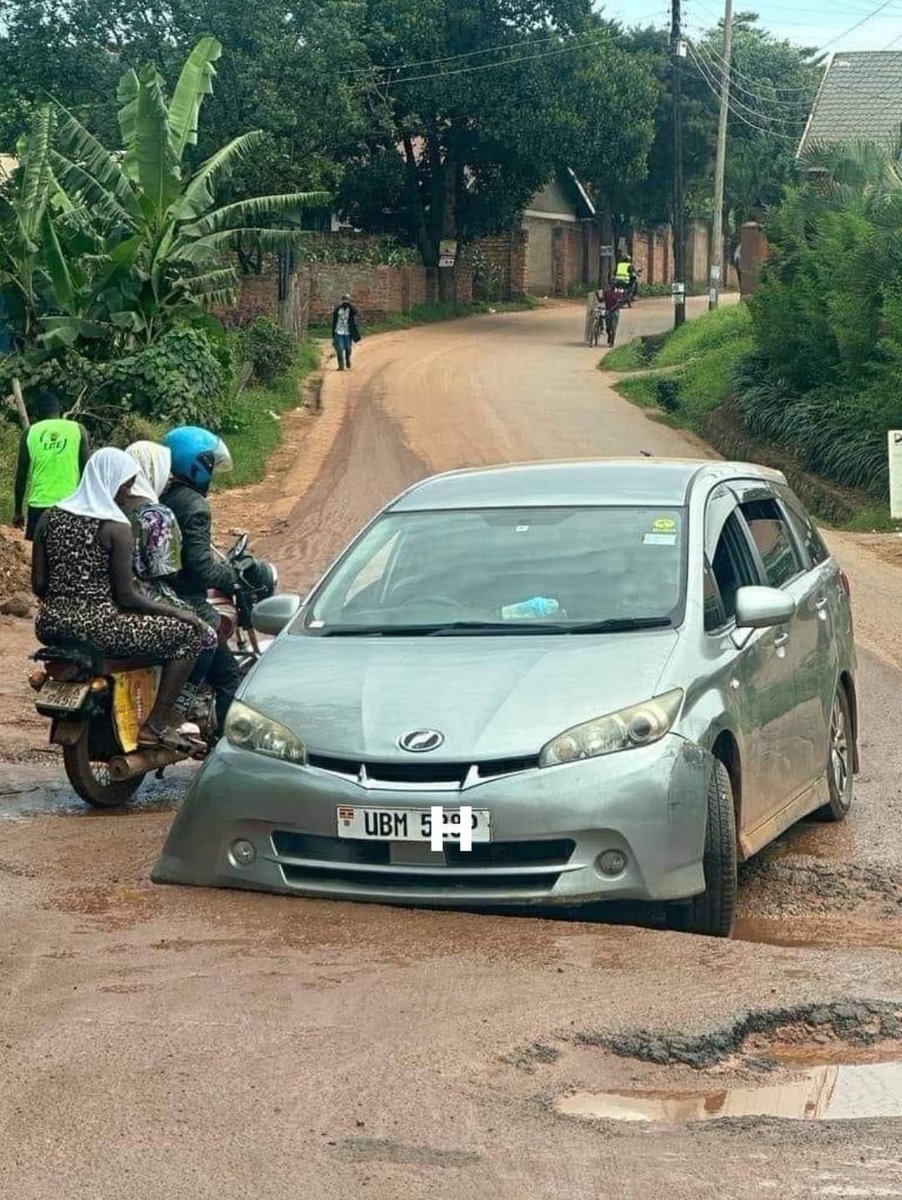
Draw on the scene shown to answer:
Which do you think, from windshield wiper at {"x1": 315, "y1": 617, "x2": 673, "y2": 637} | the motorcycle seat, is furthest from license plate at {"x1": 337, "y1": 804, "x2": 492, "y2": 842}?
the motorcycle seat

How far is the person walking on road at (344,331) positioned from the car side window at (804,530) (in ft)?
106

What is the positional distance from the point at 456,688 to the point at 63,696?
95.6 inches

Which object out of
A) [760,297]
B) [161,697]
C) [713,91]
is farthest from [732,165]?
[161,697]

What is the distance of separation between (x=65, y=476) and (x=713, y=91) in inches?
2322

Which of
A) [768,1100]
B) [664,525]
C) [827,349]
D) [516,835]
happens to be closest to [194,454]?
[664,525]

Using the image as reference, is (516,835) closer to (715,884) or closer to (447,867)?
(447,867)

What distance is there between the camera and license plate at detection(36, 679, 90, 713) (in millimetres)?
7984

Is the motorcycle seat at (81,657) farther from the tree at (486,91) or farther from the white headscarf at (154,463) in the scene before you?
the tree at (486,91)

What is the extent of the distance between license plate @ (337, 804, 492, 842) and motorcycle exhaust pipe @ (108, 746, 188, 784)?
2537 mm

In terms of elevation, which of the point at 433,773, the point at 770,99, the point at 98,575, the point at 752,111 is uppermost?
the point at 770,99

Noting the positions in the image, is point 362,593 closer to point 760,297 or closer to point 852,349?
point 852,349

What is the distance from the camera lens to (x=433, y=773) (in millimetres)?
6020

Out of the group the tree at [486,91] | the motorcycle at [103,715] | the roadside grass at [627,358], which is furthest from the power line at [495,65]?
the motorcycle at [103,715]

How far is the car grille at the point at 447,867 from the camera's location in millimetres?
6000
